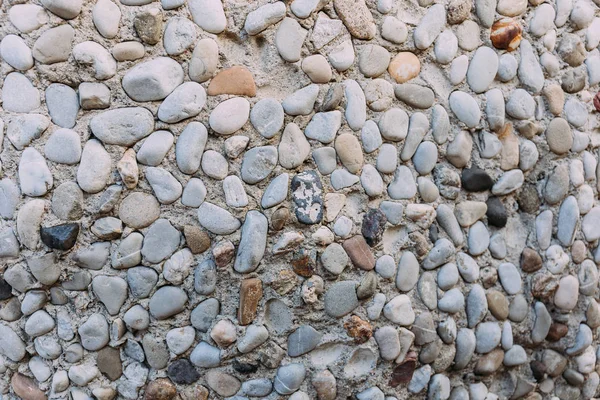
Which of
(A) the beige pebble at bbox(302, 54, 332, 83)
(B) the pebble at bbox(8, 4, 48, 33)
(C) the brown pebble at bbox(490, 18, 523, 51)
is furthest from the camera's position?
(C) the brown pebble at bbox(490, 18, 523, 51)

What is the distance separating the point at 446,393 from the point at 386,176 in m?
0.35

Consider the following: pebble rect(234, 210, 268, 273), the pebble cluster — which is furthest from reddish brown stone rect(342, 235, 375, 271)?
pebble rect(234, 210, 268, 273)

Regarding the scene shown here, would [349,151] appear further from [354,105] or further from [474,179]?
[474,179]

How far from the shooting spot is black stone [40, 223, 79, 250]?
2.91 feet

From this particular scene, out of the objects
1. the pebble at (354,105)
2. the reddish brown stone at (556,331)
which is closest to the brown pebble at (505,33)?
→ the pebble at (354,105)

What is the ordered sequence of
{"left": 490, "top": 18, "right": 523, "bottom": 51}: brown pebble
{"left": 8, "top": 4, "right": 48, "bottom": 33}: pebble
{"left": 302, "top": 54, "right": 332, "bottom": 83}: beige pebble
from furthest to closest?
{"left": 490, "top": 18, "right": 523, "bottom": 51}: brown pebble → {"left": 302, "top": 54, "right": 332, "bottom": 83}: beige pebble → {"left": 8, "top": 4, "right": 48, "bottom": 33}: pebble

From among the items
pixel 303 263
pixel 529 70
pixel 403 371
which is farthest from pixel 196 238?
pixel 529 70

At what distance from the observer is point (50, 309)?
93 cm

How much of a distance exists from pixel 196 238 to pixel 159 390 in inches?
8.5

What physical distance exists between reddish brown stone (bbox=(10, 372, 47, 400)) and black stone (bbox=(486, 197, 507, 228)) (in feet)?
2.30

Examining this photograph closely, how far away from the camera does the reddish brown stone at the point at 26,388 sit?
3.11ft

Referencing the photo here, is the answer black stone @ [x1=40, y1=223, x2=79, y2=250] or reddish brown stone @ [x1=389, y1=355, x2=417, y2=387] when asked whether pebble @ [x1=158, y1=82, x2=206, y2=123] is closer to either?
black stone @ [x1=40, y1=223, x2=79, y2=250]

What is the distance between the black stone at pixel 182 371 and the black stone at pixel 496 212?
19.8 inches

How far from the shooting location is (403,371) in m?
1.04
